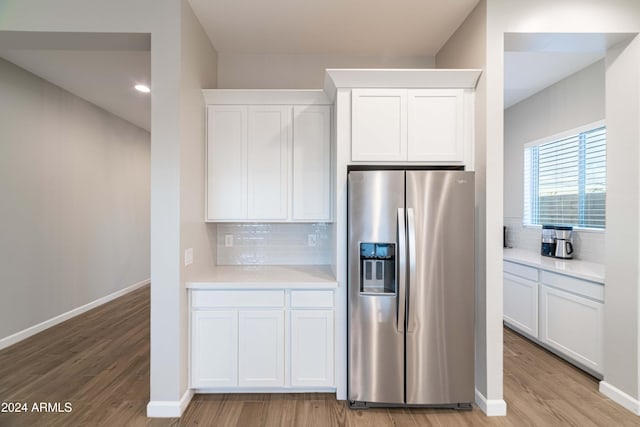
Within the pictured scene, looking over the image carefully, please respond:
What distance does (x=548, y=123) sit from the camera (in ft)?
12.4

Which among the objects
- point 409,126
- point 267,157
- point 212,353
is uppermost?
point 409,126

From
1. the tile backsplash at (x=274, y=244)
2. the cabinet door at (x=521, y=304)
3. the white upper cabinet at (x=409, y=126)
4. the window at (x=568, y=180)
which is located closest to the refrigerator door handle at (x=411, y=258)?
the white upper cabinet at (x=409, y=126)

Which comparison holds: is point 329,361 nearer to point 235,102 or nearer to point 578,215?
point 235,102

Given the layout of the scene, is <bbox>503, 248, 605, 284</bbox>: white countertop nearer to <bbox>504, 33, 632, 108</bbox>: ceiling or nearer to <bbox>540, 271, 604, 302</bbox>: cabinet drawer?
<bbox>540, 271, 604, 302</bbox>: cabinet drawer

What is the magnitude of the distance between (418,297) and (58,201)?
14.2ft

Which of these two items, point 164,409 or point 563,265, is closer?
point 164,409

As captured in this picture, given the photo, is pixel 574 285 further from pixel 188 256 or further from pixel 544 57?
pixel 188 256

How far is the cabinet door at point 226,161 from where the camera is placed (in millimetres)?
2662

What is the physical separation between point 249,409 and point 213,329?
0.63 m

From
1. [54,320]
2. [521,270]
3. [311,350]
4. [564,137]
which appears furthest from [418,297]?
[54,320]

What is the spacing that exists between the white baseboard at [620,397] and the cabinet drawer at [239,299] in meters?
2.59

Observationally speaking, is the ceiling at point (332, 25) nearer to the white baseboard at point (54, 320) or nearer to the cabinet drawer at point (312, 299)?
the cabinet drawer at point (312, 299)

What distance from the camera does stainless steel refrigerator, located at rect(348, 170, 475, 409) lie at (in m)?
Answer: 2.12

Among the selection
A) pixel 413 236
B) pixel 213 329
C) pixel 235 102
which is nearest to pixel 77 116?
pixel 235 102
